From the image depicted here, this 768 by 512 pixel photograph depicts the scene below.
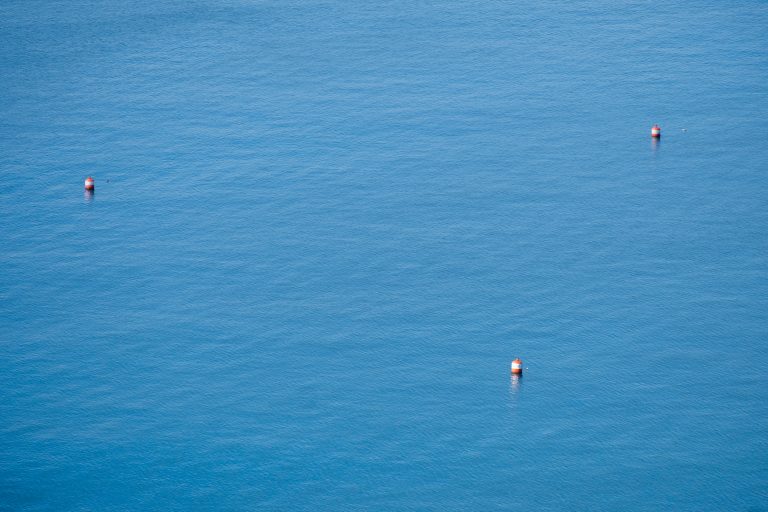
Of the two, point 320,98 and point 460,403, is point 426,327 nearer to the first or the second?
point 460,403

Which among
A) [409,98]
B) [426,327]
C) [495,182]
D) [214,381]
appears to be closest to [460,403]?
[426,327]

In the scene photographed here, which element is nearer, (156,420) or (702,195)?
(156,420)

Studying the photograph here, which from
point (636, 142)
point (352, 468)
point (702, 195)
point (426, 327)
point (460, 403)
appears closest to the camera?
point (352, 468)

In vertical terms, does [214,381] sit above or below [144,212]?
below

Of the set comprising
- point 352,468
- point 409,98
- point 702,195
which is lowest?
point 352,468

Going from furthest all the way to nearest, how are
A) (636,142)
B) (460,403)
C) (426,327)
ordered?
(636,142) < (426,327) < (460,403)

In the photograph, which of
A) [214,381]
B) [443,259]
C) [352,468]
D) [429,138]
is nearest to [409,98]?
[429,138]
